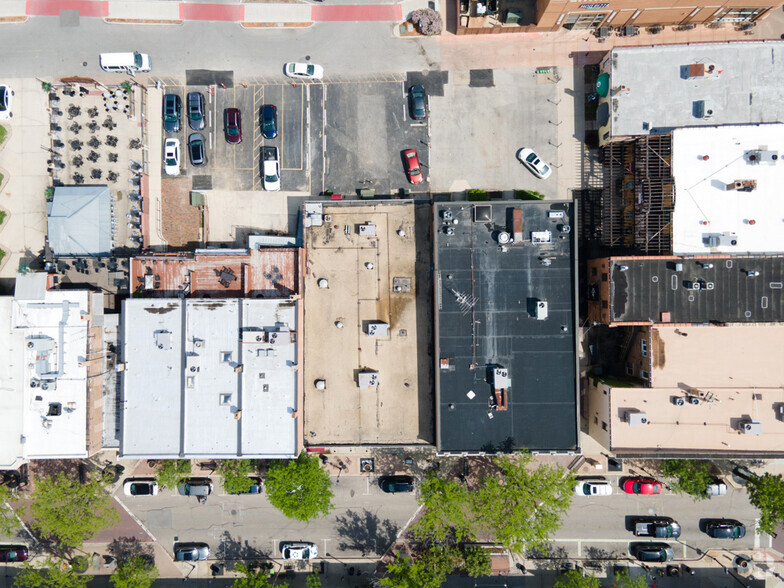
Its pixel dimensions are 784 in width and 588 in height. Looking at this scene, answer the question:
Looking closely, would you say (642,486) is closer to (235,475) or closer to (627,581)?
(627,581)

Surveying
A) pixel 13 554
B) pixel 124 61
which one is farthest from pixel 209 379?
pixel 124 61

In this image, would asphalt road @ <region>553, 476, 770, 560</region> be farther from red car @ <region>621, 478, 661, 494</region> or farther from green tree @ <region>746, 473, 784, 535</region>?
green tree @ <region>746, 473, 784, 535</region>

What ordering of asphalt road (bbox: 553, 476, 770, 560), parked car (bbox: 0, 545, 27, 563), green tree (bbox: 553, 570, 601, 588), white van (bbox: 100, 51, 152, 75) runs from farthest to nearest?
parked car (bbox: 0, 545, 27, 563) < asphalt road (bbox: 553, 476, 770, 560) < white van (bbox: 100, 51, 152, 75) < green tree (bbox: 553, 570, 601, 588)

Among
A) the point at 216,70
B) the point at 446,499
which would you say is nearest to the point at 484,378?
the point at 446,499

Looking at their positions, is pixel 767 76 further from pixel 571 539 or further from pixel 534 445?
pixel 571 539

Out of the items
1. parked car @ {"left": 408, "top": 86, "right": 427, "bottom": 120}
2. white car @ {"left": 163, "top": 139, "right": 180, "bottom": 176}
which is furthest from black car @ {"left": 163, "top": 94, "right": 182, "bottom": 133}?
parked car @ {"left": 408, "top": 86, "right": 427, "bottom": 120}
